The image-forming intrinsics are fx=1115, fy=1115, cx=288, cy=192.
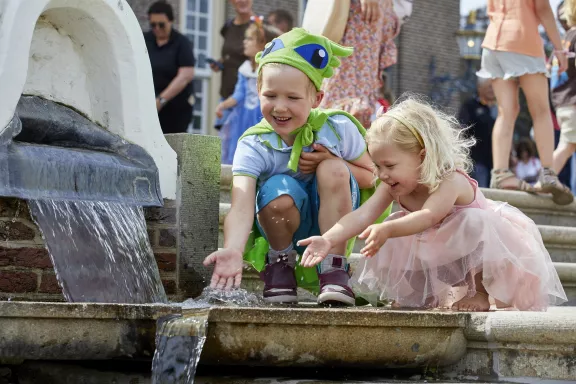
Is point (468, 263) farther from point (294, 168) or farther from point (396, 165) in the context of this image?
point (294, 168)

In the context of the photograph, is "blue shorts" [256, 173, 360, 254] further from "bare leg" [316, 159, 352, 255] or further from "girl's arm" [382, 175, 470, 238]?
"girl's arm" [382, 175, 470, 238]

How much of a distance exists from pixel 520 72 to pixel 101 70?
304 centimetres

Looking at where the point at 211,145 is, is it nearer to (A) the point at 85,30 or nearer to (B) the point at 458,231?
(A) the point at 85,30

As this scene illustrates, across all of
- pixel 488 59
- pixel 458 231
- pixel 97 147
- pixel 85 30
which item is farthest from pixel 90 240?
pixel 488 59

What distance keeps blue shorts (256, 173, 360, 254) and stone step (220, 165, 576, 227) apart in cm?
238


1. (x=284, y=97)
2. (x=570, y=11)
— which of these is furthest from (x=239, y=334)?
(x=570, y=11)

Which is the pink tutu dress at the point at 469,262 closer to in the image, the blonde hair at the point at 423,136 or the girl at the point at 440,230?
the girl at the point at 440,230

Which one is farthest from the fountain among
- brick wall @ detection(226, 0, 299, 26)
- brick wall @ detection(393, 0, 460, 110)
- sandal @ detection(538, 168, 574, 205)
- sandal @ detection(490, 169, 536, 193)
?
brick wall @ detection(393, 0, 460, 110)

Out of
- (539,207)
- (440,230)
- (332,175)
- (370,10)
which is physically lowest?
(539,207)

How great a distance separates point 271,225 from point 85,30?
3.76ft

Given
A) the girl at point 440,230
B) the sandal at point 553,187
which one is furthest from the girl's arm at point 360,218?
the sandal at point 553,187

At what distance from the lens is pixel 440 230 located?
3.91 metres

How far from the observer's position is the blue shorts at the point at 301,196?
4.11m

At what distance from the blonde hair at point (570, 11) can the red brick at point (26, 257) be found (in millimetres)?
4383
